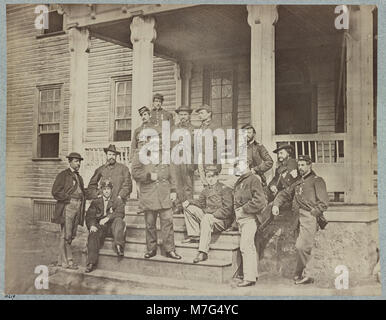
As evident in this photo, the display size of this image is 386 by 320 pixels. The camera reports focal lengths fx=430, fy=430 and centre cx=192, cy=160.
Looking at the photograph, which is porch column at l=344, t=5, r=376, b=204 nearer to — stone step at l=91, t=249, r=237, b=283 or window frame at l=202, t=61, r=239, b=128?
window frame at l=202, t=61, r=239, b=128

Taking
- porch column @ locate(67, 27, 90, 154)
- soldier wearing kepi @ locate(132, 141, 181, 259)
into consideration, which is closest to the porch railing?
soldier wearing kepi @ locate(132, 141, 181, 259)

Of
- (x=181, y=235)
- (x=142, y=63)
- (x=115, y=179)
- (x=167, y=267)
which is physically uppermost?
(x=142, y=63)

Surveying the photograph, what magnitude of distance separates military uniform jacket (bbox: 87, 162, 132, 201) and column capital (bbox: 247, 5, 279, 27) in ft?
6.14

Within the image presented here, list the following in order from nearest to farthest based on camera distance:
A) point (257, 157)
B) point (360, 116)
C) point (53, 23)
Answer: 1. point (360, 116)
2. point (257, 157)
3. point (53, 23)

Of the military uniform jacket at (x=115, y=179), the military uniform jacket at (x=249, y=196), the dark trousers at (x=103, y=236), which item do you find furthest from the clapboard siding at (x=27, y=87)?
the military uniform jacket at (x=249, y=196)

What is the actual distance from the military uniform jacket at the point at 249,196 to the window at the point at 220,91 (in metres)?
A: 0.64

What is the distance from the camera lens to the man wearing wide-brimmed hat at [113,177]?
421 cm

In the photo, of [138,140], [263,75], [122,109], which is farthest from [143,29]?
[263,75]

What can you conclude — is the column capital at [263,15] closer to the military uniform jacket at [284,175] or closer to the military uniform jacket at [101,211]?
the military uniform jacket at [284,175]

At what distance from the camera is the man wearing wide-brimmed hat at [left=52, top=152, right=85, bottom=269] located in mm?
4270

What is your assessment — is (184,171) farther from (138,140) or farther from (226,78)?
(226,78)

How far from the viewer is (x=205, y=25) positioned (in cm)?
429

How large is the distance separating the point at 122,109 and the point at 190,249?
1.62 metres
